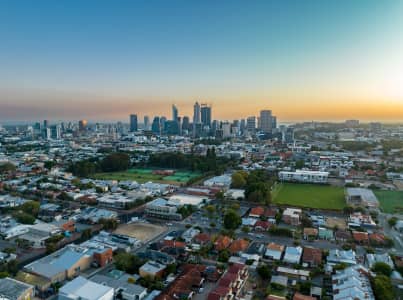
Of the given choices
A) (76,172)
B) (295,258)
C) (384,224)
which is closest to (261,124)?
(76,172)

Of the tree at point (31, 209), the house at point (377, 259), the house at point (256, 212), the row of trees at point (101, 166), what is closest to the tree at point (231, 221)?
the house at point (256, 212)

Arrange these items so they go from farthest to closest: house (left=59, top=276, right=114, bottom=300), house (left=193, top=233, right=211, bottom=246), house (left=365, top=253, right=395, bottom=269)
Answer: house (left=193, top=233, right=211, bottom=246) < house (left=365, top=253, right=395, bottom=269) < house (left=59, top=276, right=114, bottom=300)

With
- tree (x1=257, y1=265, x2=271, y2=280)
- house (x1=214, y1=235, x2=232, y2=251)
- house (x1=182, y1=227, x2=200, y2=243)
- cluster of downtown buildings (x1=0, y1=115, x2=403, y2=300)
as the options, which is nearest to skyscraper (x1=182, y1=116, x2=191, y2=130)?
cluster of downtown buildings (x1=0, y1=115, x2=403, y2=300)

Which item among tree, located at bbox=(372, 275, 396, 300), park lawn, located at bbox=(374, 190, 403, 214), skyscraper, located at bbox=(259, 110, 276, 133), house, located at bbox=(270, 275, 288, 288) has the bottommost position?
house, located at bbox=(270, 275, 288, 288)

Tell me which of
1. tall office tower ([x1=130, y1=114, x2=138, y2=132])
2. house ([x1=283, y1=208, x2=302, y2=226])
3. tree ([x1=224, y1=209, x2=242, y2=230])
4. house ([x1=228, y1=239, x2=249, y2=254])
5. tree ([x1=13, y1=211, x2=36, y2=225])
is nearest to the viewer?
house ([x1=228, y1=239, x2=249, y2=254])

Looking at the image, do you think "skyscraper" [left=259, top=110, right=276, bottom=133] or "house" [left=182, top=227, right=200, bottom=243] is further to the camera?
"skyscraper" [left=259, top=110, right=276, bottom=133]

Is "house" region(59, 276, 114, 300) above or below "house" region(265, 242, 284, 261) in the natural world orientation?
above

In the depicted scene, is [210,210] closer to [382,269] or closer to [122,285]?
[122,285]

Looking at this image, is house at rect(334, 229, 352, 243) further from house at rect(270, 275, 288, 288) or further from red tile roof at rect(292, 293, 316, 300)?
red tile roof at rect(292, 293, 316, 300)
